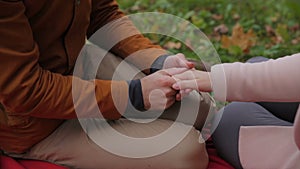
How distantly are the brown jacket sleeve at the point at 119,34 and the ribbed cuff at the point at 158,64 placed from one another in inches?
1.1

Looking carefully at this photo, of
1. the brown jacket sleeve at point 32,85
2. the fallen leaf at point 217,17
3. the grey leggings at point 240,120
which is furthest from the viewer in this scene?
the fallen leaf at point 217,17

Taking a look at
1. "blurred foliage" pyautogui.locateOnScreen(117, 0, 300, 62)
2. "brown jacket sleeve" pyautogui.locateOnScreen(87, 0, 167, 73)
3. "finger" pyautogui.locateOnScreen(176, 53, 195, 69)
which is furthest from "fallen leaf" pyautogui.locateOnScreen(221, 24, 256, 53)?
"finger" pyautogui.locateOnScreen(176, 53, 195, 69)

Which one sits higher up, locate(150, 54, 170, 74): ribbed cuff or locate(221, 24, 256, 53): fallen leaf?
locate(150, 54, 170, 74): ribbed cuff

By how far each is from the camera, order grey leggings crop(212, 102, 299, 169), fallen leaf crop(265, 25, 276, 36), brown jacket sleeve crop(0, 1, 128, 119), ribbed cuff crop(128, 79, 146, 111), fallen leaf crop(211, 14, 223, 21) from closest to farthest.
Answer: brown jacket sleeve crop(0, 1, 128, 119)
ribbed cuff crop(128, 79, 146, 111)
grey leggings crop(212, 102, 299, 169)
fallen leaf crop(265, 25, 276, 36)
fallen leaf crop(211, 14, 223, 21)

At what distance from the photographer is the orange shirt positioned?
1080 millimetres

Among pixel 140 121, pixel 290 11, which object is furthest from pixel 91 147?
pixel 290 11

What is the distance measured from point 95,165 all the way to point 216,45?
1.15 m

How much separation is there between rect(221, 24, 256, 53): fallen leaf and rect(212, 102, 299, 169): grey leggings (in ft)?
2.75

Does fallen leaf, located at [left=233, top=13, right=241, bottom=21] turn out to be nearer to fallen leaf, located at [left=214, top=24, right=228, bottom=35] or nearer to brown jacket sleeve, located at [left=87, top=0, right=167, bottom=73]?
fallen leaf, located at [left=214, top=24, right=228, bottom=35]

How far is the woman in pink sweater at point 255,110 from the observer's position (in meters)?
1.16

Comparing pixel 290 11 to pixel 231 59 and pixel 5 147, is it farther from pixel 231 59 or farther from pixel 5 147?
pixel 5 147

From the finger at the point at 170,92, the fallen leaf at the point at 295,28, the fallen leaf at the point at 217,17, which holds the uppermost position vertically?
the finger at the point at 170,92

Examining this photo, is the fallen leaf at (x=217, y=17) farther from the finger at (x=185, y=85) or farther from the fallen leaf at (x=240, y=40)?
the finger at (x=185, y=85)

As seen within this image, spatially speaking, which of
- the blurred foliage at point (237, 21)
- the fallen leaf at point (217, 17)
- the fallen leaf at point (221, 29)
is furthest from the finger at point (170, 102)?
the fallen leaf at point (217, 17)
